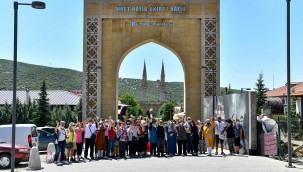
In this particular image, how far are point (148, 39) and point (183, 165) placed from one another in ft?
54.6

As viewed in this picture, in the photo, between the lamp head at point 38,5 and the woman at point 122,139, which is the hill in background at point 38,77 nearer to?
the woman at point 122,139

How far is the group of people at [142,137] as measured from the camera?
754 inches

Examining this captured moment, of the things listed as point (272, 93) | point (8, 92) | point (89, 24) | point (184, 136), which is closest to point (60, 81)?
point (8, 92)

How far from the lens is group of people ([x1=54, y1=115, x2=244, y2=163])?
19.2m

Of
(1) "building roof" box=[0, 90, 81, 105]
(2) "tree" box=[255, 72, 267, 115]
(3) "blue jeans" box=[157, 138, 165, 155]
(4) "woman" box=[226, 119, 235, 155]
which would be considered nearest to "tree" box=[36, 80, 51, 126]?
(2) "tree" box=[255, 72, 267, 115]

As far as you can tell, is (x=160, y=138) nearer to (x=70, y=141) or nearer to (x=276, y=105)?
(x=70, y=141)

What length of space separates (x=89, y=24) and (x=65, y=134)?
47.5ft

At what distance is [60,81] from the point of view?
132 meters

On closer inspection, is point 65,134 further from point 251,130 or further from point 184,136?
point 251,130

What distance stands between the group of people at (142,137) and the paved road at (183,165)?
1297 mm

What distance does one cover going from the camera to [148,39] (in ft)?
103

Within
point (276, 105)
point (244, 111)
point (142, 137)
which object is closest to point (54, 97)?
point (276, 105)

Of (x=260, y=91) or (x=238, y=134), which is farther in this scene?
(x=260, y=91)

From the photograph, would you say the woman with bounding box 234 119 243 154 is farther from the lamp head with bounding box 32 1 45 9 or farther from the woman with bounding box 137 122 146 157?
the lamp head with bounding box 32 1 45 9
